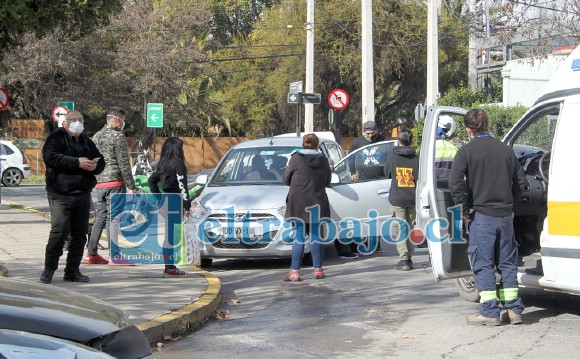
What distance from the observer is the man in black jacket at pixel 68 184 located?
930 cm

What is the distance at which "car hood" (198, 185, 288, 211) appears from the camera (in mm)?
11852

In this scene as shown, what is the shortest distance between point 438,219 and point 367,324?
1.19m

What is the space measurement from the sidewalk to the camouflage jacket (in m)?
1.15

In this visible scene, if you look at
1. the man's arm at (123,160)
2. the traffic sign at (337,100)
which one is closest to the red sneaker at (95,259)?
the man's arm at (123,160)

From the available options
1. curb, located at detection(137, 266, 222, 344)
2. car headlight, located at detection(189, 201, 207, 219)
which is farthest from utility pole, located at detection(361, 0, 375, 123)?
curb, located at detection(137, 266, 222, 344)

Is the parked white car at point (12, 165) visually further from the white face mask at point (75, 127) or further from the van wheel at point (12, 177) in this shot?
the white face mask at point (75, 127)

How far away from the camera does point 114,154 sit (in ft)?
37.2

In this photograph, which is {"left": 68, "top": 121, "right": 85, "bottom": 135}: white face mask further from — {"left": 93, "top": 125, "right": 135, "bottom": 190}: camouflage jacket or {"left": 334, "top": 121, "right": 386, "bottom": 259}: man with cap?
{"left": 334, "top": 121, "right": 386, "bottom": 259}: man with cap

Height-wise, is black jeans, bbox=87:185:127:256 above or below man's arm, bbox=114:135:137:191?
below

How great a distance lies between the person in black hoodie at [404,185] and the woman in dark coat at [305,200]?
1.13 metres

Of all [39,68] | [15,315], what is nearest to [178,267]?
[15,315]

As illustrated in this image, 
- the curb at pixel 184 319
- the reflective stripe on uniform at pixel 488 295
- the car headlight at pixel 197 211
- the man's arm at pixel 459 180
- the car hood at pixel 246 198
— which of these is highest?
the man's arm at pixel 459 180

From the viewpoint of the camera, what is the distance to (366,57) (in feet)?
79.9

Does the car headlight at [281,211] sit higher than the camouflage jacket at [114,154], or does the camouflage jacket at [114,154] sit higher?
the camouflage jacket at [114,154]
